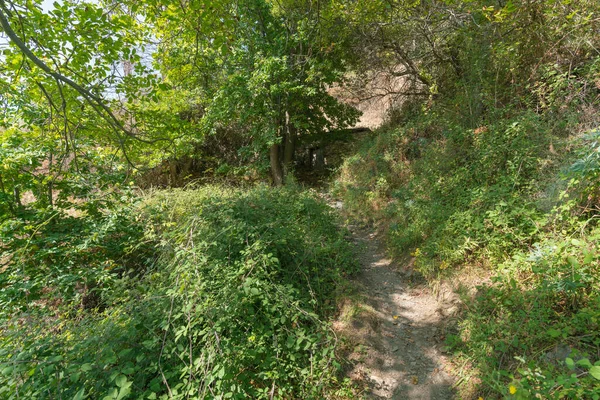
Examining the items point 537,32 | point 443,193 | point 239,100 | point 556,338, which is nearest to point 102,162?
point 239,100

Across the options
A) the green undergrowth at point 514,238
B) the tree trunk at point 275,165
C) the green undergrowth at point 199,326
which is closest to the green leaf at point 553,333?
the green undergrowth at point 514,238

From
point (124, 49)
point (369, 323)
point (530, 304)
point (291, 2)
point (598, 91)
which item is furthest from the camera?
point (291, 2)

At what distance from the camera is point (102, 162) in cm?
556

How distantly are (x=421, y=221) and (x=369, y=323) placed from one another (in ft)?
8.10

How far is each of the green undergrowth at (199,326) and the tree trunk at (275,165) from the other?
6.74m

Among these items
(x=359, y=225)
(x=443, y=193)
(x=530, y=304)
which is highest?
(x=443, y=193)

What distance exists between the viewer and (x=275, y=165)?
462 inches

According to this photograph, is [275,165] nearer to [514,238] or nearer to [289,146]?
[289,146]

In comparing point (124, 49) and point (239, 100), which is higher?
point (239, 100)

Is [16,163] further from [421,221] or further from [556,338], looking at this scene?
[556,338]

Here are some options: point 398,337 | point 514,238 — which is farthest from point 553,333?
point 398,337

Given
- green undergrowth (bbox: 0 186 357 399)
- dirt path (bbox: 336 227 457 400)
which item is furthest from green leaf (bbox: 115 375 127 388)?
dirt path (bbox: 336 227 457 400)

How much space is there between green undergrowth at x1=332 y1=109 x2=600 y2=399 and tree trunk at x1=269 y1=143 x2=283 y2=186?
4720 millimetres

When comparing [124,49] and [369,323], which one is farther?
[124,49]
